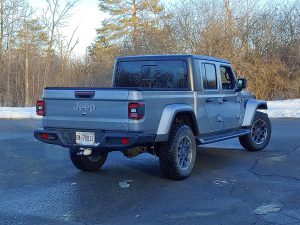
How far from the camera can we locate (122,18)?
4266 centimetres

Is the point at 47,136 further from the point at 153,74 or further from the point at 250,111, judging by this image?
the point at 250,111

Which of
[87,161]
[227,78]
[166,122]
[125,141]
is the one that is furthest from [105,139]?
[227,78]

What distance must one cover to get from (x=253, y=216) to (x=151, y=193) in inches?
64.0

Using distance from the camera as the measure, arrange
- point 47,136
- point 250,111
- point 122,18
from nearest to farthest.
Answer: point 47,136 → point 250,111 → point 122,18

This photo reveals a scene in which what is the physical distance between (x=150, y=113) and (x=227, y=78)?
→ 307 cm

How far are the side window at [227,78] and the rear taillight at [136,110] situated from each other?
9.36ft

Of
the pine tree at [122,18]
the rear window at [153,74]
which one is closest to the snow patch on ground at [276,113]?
the rear window at [153,74]

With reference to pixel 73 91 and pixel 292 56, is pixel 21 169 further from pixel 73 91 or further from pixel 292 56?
pixel 292 56

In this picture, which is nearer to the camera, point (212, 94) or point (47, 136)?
point (47, 136)

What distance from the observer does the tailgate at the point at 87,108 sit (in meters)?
6.54

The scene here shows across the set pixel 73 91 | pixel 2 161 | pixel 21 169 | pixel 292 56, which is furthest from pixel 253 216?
pixel 292 56

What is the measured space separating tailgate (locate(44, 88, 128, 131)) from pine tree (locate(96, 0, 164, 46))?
33.3 metres

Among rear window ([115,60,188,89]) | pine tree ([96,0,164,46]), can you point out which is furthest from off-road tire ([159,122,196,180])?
pine tree ([96,0,164,46])

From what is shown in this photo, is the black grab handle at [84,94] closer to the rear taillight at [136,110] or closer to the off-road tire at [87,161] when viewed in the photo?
the rear taillight at [136,110]
